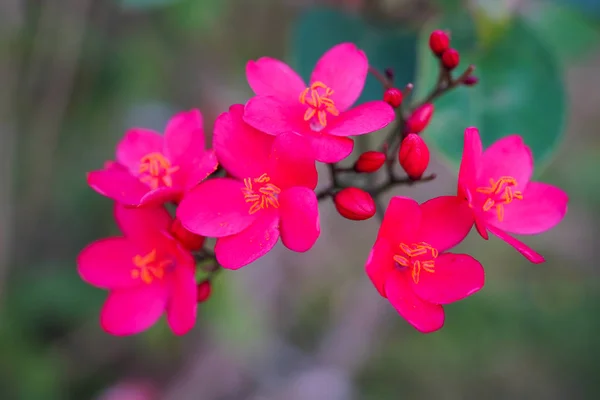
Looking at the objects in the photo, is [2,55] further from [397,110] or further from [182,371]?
[397,110]

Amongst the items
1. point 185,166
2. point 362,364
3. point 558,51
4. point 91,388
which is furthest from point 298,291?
point 185,166

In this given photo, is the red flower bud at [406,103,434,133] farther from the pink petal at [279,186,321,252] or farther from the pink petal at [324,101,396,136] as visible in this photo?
the pink petal at [279,186,321,252]

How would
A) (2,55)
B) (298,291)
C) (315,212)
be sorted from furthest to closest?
(298,291), (2,55), (315,212)

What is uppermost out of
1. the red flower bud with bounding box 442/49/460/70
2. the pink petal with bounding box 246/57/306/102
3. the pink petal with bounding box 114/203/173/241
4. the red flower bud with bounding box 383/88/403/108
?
the red flower bud with bounding box 442/49/460/70

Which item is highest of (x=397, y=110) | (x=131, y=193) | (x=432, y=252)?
(x=397, y=110)

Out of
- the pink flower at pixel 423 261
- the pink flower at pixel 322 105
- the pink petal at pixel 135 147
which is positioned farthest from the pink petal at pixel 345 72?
the pink petal at pixel 135 147

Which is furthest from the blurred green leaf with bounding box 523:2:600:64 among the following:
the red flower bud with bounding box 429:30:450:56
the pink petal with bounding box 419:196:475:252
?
the pink petal with bounding box 419:196:475:252

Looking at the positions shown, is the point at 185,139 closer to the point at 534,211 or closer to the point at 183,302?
the point at 183,302
